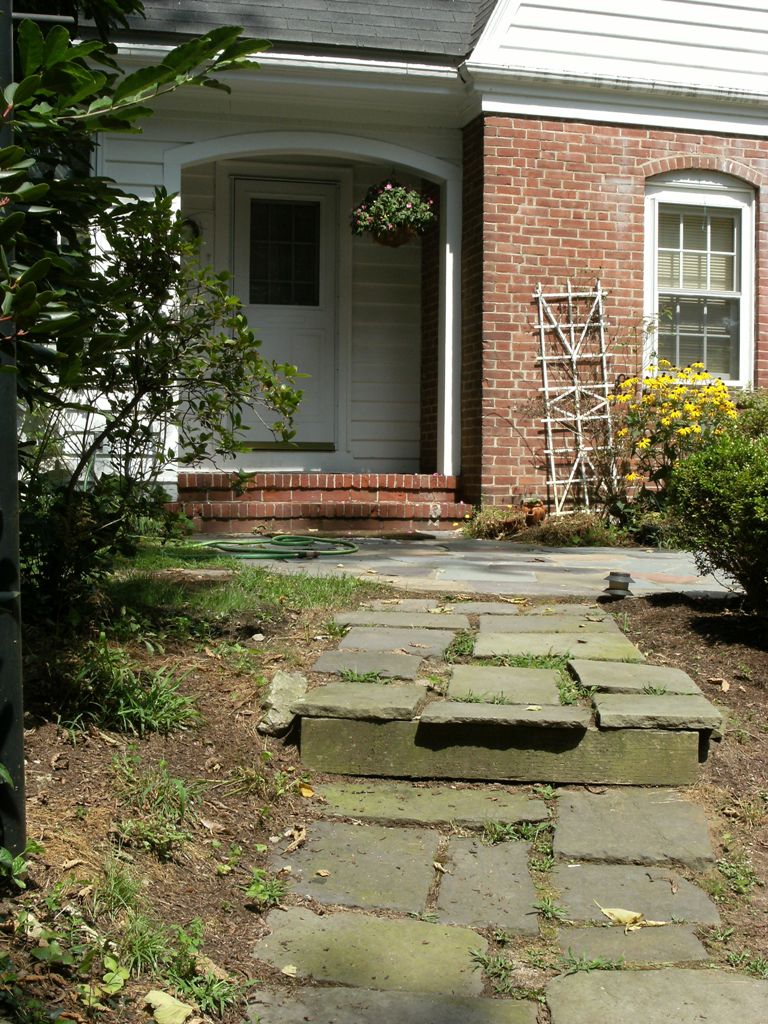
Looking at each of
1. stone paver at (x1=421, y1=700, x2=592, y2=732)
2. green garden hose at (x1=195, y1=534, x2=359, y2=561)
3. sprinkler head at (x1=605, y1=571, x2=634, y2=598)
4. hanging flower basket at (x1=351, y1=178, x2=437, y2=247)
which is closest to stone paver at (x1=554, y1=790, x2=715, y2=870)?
stone paver at (x1=421, y1=700, x2=592, y2=732)

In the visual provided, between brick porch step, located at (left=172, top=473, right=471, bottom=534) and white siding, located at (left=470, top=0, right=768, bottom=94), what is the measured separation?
3389 millimetres

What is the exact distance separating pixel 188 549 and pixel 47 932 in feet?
14.7

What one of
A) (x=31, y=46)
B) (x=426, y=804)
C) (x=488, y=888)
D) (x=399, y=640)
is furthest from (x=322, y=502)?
(x=31, y=46)

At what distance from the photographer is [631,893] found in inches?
100

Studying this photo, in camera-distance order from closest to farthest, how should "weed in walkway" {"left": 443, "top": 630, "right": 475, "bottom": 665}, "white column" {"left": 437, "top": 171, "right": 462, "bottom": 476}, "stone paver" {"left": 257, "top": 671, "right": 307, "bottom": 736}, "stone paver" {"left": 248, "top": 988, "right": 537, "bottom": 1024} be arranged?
"stone paver" {"left": 248, "top": 988, "right": 537, "bottom": 1024}
"stone paver" {"left": 257, "top": 671, "right": 307, "bottom": 736}
"weed in walkway" {"left": 443, "top": 630, "right": 475, "bottom": 665}
"white column" {"left": 437, "top": 171, "right": 462, "bottom": 476}

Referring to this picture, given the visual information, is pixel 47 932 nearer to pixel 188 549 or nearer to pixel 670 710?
pixel 670 710

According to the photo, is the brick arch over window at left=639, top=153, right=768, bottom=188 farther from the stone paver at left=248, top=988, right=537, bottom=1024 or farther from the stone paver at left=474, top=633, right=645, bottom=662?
the stone paver at left=248, top=988, right=537, bottom=1024

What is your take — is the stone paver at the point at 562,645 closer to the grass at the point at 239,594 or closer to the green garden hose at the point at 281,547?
the grass at the point at 239,594

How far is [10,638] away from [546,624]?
103 inches

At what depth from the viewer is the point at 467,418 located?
8914 mm

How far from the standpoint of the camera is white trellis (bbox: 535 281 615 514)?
8.66 m

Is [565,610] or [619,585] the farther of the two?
[619,585]

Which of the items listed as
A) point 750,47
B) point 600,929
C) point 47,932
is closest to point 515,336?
point 750,47

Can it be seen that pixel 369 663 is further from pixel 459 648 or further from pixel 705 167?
pixel 705 167
